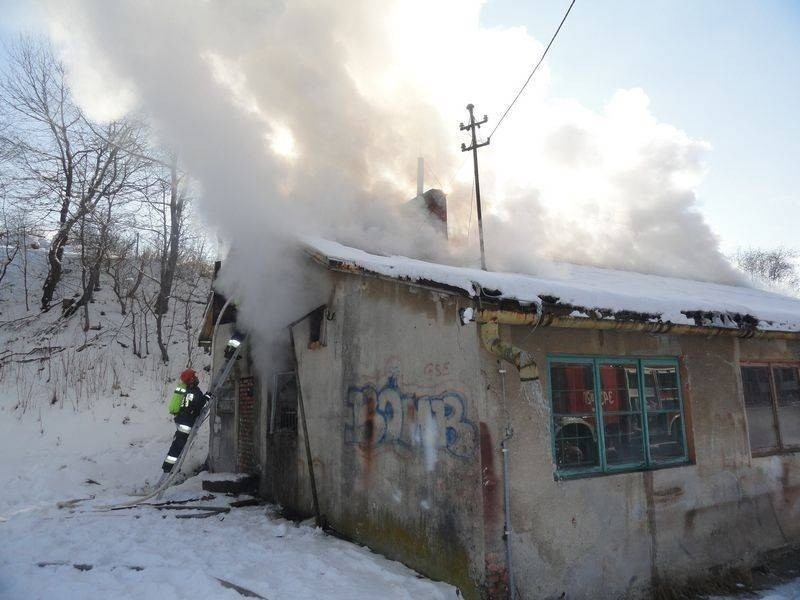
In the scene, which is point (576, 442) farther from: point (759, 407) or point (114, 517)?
point (114, 517)

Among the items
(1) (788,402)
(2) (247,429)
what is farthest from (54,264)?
(1) (788,402)

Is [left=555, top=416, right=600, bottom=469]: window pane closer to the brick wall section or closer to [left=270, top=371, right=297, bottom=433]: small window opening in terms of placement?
[left=270, top=371, right=297, bottom=433]: small window opening

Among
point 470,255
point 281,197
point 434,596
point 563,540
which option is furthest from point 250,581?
point 470,255

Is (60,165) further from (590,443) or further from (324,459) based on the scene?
(590,443)

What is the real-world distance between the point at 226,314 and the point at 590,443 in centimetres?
752

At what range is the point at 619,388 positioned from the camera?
5902 mm

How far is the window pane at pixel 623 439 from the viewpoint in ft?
18.8

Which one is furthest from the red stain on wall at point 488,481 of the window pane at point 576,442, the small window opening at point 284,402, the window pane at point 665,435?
the small window opening at point 284,402

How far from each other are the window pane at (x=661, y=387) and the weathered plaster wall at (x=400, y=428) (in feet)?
8.58

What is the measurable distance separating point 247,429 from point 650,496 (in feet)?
21.8

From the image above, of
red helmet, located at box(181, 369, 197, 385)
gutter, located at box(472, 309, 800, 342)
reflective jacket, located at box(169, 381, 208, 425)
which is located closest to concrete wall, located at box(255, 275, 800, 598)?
gutter, located at box(472, 309, 800, 342)

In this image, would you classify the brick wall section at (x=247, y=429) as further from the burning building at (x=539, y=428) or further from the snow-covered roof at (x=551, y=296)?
the snow-covered roof at (x=551, y=296)

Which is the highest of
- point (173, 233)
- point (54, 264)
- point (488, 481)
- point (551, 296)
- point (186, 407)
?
point (173, 233)

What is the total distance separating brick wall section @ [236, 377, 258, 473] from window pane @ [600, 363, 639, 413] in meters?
5.96
